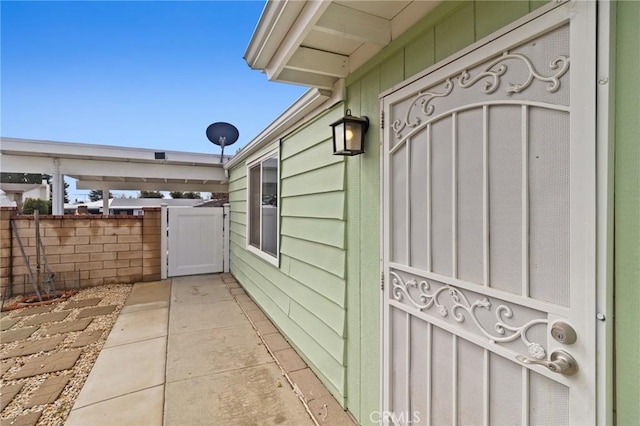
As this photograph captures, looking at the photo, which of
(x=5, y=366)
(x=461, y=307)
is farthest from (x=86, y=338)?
(x=461, y=307)

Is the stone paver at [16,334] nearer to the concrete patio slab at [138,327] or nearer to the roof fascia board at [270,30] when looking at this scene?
the concrete patio slab at [138,327]

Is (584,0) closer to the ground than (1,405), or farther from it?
farther from it

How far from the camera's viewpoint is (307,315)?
2787 mm

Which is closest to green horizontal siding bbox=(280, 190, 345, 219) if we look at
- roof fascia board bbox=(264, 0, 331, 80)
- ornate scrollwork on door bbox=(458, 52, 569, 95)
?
roof fascia board bbox=(264, 0, 331, 80)

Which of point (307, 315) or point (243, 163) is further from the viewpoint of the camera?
point (243, 163)

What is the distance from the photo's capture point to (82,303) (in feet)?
14.6

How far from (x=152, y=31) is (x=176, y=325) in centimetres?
557

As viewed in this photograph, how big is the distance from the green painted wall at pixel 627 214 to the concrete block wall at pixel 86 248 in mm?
6509

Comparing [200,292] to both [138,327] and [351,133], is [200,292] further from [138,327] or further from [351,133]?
[351,133]

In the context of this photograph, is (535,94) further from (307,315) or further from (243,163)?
(243,163)

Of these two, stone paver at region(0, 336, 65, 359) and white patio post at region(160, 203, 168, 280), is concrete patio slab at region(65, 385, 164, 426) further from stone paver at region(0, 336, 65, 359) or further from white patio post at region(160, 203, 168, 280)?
white patio post at region(160, 203, 168, 280)

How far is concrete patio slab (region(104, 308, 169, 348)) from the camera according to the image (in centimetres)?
325

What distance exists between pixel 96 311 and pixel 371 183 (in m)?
4.41

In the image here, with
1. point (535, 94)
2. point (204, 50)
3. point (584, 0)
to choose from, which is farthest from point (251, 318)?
point (204, 50)
